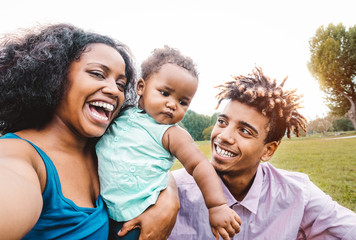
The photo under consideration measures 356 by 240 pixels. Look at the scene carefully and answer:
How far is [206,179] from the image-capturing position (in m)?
1.65

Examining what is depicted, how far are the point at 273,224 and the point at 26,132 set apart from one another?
7.72 feet

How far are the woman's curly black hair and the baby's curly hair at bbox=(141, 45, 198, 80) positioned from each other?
1.92 feet

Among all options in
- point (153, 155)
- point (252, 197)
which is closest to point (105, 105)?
point (153, 155)

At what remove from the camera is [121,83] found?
74.0 inches

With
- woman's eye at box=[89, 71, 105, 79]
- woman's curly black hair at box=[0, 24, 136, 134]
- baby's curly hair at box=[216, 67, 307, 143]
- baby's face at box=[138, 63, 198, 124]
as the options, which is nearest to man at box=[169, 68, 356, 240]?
baby's curly hair at box=[216, 67, 307, 143]

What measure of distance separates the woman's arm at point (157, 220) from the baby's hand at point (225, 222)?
0.37m

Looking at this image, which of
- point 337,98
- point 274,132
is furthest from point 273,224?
point 337,98

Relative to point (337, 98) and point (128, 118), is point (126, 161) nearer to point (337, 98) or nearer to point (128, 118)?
point (128, 118)

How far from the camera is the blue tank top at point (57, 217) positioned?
136 cm

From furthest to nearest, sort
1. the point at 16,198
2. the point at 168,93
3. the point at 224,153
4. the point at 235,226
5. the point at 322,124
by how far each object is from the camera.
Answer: the point at 322,124, the point at 224,153, the point at 168,93, the point at 235,226, the point at 16,198

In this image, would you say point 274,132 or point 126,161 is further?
point 274,132

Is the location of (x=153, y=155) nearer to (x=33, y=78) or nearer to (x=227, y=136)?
(x=33, y=78)

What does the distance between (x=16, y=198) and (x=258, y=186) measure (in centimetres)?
233

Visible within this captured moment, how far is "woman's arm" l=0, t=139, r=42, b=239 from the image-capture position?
896 mm
